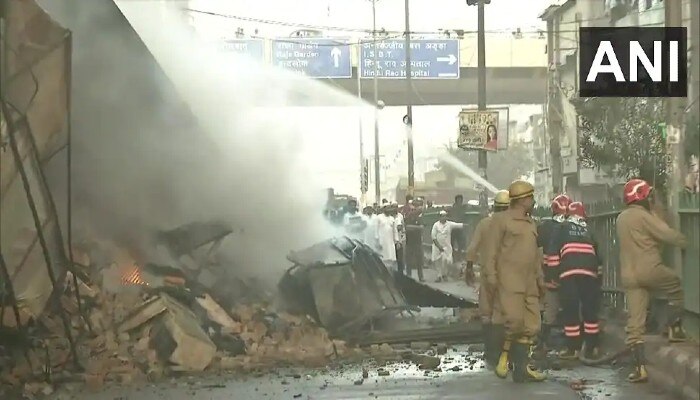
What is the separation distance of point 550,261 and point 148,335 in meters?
2.60

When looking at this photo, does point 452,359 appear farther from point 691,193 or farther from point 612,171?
point 691,193

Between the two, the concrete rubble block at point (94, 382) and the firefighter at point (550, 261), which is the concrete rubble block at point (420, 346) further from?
the concrete rubble block at point (94, 382)

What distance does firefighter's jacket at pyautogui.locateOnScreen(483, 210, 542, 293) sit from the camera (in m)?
4.79

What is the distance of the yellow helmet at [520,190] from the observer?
482 cm

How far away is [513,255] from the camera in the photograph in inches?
189

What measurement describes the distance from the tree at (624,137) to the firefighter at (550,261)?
338mm

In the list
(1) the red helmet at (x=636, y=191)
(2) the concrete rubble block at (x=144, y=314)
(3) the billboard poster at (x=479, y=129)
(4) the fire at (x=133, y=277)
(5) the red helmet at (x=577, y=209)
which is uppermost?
(3) the billboard poster at (x=479, y=129)

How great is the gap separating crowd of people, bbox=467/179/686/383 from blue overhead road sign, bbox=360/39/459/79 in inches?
40.8

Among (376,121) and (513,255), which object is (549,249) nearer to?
(513,255)

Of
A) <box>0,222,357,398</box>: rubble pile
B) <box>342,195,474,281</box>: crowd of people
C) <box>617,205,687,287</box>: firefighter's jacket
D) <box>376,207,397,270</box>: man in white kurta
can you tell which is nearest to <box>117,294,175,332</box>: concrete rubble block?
<box>0,222,357,398</box>: rubble pile

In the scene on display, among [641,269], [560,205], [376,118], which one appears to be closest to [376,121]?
[376,118]

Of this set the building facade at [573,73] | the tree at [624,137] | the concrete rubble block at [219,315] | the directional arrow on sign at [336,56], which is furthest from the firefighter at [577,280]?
the concrete rubble block at [219,315]

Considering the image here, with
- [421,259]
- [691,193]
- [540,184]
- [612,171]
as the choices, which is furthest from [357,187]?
[691,193]

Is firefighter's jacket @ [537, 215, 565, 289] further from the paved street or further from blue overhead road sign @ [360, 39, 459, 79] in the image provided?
blue overhead road sign @ [360, 39, 459, 79]
